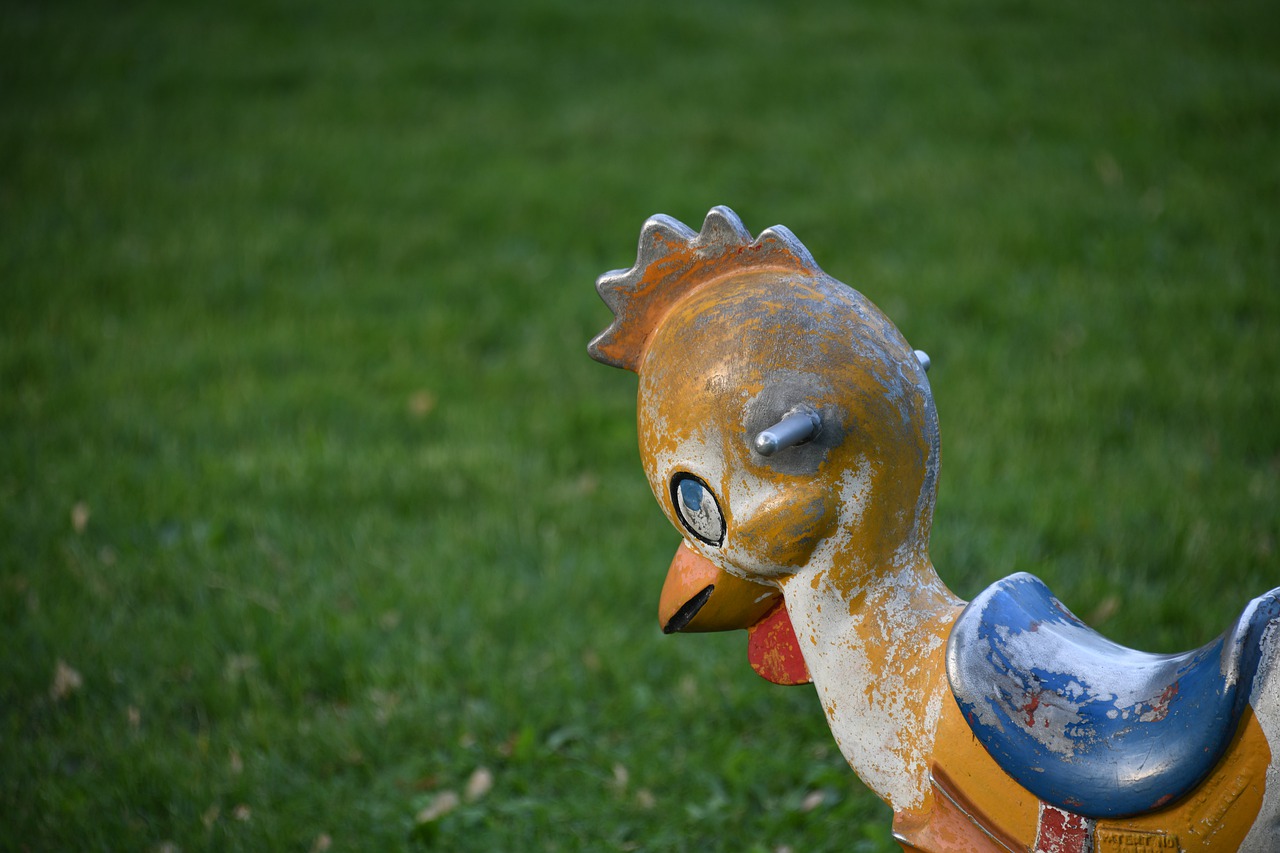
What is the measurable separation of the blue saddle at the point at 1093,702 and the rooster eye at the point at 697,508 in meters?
0.36

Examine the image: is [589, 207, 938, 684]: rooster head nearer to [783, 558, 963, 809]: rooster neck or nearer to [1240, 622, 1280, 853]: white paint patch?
[783, 558, 963, 809]: rooster neck

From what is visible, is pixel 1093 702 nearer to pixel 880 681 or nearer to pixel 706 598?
pixel 880 681

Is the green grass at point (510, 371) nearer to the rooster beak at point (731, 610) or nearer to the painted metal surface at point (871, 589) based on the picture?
the rooster beak at point (731, 610)

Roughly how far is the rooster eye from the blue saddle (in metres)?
0.36

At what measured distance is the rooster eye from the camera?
1.66 m

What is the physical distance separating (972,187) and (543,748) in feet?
12.6

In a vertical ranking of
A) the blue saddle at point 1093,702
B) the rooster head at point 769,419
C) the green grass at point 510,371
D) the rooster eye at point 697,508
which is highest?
the rooster head at point 769,419

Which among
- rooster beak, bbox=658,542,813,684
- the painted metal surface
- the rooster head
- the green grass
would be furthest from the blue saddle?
the green grass

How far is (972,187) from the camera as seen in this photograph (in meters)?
5.66

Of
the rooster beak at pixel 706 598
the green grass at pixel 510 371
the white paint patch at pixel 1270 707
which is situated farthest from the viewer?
the green grass at pixel 510 371

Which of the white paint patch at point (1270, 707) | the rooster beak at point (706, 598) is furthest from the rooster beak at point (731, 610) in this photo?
the white paint patch at point (1270, 707)

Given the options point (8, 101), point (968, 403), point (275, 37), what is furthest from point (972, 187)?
point (8, 101)

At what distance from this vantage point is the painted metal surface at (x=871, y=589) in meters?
1.41

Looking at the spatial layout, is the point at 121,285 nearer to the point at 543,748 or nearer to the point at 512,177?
the point at 512,177
